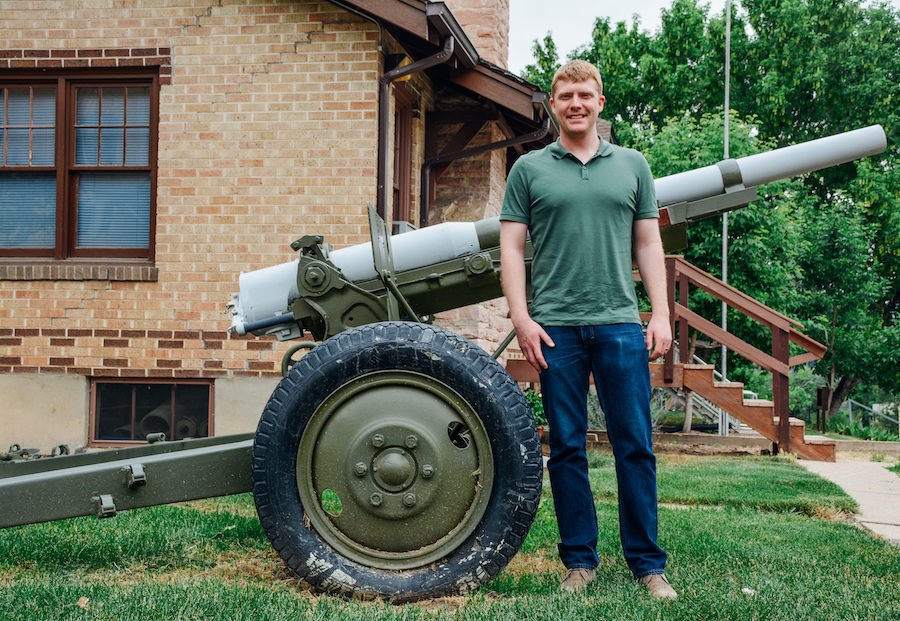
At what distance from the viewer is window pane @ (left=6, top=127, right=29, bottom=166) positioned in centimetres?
708

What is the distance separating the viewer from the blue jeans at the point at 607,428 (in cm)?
302

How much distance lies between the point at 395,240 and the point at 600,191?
3.48 feet

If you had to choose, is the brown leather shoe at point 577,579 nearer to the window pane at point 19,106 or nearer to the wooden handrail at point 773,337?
the wooden handrail at point 773,337

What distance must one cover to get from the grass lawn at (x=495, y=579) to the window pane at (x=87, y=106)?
3.73m

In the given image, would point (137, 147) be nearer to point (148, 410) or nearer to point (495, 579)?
point (148, 410)

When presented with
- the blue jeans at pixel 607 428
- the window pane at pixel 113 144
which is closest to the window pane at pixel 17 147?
the window pane at pixel 113 144

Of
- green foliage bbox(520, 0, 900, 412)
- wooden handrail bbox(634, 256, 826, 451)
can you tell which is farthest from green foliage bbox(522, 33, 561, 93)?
wooden handrail bbox(634, 256, 826, 451)

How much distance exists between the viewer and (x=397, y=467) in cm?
289

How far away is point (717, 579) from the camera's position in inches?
125

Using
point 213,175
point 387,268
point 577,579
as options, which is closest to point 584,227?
point 387,268

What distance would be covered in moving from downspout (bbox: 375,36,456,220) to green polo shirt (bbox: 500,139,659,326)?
12.0 ft

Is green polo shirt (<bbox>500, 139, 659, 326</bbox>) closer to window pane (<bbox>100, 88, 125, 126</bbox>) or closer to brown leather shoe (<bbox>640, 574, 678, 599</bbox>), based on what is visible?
brown leather shoe (<bbox>640, 574, 678, 599</bbox>)

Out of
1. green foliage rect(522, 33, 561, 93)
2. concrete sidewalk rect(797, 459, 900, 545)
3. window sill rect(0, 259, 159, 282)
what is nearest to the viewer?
concrete sidewalk rect(797, 459, 900, 545)

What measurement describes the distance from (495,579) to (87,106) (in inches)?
226
